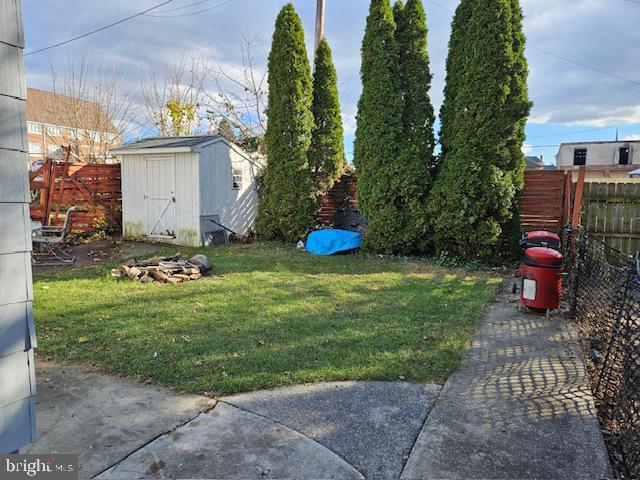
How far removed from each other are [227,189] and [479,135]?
6.62 metres

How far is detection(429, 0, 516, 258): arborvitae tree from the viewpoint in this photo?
7887 mm

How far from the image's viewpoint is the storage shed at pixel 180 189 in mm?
10305

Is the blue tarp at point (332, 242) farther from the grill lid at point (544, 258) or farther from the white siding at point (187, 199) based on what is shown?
the grill lid at point (544, 258)

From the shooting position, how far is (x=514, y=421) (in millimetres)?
2652

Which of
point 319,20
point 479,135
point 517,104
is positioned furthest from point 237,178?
point 517,104

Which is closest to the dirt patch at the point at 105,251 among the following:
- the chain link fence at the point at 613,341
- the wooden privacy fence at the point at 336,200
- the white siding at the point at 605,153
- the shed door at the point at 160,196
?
the shed door at the point at 160,196

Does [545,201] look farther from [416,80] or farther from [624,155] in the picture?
[624,155]

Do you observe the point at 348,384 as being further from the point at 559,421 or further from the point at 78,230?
the point at 78,230

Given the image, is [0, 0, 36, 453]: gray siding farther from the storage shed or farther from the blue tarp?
the storage shed

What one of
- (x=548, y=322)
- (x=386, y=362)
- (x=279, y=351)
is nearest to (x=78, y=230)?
(x=279, y=351)

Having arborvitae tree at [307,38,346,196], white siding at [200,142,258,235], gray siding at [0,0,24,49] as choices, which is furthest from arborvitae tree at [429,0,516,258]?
gray siding at [0,0,24,49]

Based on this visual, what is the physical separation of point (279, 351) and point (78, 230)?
32.9 ft

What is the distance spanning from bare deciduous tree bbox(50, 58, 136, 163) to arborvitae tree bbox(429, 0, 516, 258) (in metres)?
13.8

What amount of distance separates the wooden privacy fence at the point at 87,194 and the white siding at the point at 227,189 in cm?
317
